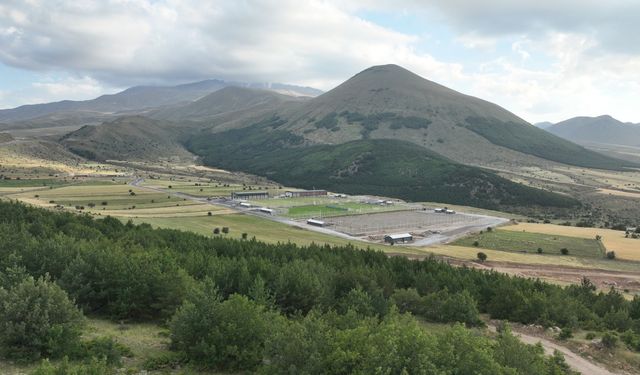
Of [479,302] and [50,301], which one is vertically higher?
[50,301]

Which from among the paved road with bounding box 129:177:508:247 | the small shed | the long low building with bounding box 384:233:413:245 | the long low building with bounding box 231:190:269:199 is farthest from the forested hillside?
the long low building with bounding box 231:190:269:199

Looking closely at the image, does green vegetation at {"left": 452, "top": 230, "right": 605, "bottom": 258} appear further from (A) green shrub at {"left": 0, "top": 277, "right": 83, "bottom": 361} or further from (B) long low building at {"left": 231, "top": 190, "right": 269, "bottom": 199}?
(A) green shrub at {"left": 0, "top": 277, "right": 83, "bottom": 361}

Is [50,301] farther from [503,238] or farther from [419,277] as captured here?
[503,238]

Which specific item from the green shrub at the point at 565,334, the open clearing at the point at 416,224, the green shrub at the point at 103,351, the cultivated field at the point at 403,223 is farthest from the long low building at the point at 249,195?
the green shrub at the point at 103,351

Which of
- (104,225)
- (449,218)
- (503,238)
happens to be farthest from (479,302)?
(449,218)

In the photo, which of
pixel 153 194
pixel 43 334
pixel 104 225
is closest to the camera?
pixel 43 334

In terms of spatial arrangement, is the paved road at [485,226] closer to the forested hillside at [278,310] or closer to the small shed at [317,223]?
the small shed at [317,223]
